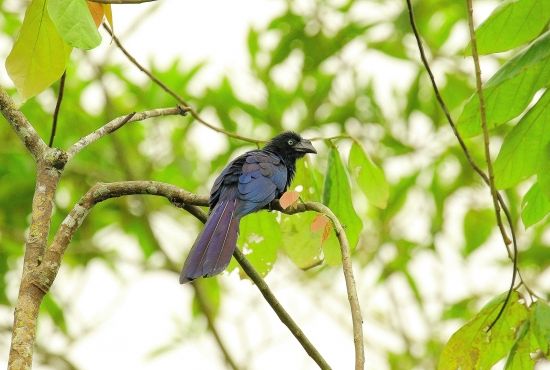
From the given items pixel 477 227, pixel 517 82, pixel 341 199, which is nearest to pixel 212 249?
pixel 341 199

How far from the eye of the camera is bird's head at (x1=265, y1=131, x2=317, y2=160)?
4.59m

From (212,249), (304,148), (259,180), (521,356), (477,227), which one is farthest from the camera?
(477,227)

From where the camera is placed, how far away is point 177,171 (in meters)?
5.61

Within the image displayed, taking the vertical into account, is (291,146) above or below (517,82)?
above

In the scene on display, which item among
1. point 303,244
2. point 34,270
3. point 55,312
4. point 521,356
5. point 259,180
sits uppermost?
point 55,312

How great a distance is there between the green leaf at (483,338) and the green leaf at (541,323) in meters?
0.06

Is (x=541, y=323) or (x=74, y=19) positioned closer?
(x=74, y=19)

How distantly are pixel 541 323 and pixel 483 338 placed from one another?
0.18m

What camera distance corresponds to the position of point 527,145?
8.18ft

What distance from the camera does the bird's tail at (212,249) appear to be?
2.83 meters

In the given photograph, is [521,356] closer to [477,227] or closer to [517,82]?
[517,82]

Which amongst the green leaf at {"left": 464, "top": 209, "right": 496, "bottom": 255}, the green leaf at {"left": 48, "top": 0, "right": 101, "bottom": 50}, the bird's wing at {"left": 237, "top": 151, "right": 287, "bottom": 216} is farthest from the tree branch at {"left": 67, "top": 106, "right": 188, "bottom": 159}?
the green leaf at {"left": 464, "top": 209, "right": 496, "bottom": 255}

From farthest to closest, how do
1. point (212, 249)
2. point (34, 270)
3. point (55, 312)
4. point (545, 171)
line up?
point (55, 312), point (212, 249), point (545, 171), point (34, 270)

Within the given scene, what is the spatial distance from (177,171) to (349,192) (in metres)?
2.76
